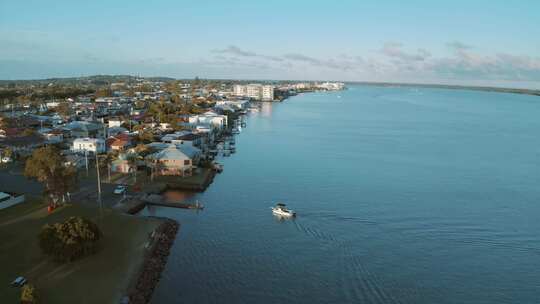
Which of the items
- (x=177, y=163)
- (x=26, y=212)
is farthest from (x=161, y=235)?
(x=177, y=163)

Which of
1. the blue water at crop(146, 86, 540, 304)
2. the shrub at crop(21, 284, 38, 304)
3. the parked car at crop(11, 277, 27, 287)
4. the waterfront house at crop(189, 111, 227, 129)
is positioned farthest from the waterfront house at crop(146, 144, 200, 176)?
the waterfront house at crop(189, 111, 227, 129)

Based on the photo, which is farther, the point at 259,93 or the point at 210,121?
the point at 259,93

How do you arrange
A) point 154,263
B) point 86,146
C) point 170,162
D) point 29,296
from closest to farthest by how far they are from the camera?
1. point 29,296
2. point 154,263
3. point 170,162
4. point 86,146

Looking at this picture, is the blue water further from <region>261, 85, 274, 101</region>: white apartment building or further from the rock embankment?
<region>261, 85, 274, 101</region>: white apartment building

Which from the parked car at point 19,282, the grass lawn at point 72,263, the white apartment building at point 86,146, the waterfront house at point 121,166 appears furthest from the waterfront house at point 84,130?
the parked car at point 19,282

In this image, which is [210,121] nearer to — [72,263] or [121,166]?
[121,166]

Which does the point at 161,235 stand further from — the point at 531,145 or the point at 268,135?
the point at 531,145

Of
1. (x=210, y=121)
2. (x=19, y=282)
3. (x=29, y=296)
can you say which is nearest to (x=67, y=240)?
(x=19, y=282)
